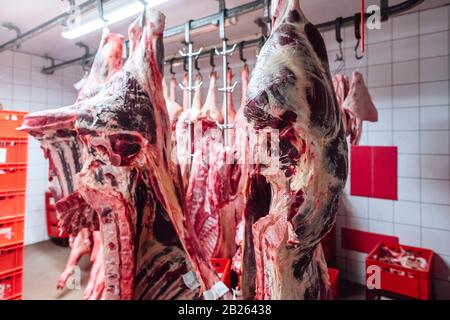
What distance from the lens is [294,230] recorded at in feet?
2.33

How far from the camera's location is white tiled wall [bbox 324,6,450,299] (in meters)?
2.09

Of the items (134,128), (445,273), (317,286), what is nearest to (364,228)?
(445,273)

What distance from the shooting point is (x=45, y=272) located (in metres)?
2.42

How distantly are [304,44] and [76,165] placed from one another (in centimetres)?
91

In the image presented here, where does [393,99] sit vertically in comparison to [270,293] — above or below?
above

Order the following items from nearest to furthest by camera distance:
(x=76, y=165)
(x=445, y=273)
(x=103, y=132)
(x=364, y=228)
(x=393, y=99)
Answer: (x=103, y=132)
(x=76, y=165)
(x=445, y=273)
(x=393, y=99)
(x=364, y=228)

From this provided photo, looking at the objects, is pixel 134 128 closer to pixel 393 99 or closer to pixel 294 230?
pixel 294 230

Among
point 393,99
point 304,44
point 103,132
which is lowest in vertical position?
point 103,132

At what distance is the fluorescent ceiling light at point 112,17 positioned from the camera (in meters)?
1.35

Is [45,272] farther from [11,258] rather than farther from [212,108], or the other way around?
[212,108]

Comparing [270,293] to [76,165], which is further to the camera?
[76,165]

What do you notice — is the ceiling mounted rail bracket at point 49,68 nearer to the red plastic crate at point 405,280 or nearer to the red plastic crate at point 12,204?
the red plastic crate at point 12,204

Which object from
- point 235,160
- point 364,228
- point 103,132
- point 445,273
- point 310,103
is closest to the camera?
point 310,103

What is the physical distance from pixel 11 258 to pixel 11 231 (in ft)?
0.60
